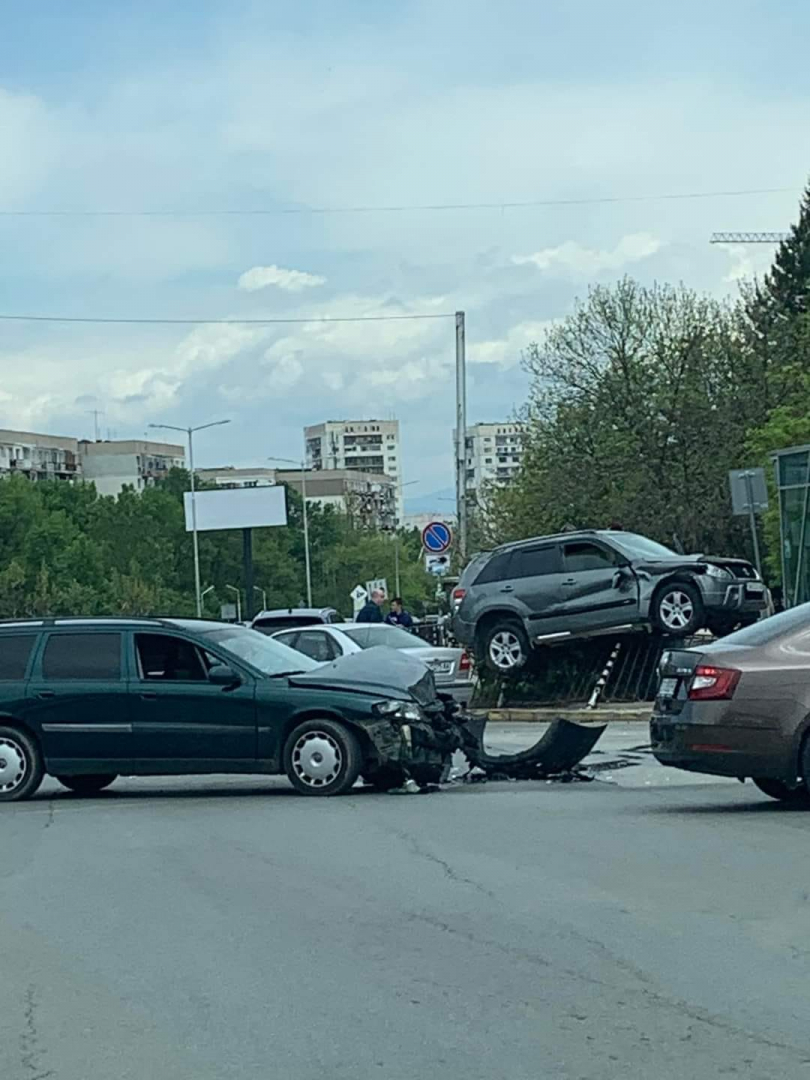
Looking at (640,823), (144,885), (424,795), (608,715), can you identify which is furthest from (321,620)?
(144,885)

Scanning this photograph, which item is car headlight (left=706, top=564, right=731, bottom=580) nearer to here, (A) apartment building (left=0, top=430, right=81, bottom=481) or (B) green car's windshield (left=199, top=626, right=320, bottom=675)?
(B) green car's windshield (left=199, top=626, right=320, bottom=675)

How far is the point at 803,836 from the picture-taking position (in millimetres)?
12312

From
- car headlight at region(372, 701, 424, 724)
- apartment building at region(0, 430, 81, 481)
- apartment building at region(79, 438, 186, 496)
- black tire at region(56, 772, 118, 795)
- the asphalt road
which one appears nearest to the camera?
the asphalt road

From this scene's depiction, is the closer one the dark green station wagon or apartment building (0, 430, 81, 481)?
the dark green station wagon

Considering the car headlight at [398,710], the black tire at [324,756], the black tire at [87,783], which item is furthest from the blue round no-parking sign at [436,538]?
the black tire at [324,756]

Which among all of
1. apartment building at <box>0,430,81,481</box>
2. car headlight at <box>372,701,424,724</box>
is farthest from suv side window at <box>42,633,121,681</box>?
apartment building at <box>0,430,81,481</box>

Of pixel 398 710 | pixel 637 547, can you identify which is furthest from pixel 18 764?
pixel 637 547

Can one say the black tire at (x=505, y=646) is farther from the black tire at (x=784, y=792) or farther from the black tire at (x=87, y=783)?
the black tire at (x=784, y=792)

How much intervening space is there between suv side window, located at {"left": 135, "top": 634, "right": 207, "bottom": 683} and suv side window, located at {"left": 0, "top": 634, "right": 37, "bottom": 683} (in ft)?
3.40

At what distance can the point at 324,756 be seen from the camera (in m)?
16.1

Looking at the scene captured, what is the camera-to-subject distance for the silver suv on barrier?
79.7 feet

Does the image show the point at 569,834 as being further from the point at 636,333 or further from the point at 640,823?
the point at 636,333

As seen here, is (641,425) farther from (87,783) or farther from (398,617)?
(87,783)

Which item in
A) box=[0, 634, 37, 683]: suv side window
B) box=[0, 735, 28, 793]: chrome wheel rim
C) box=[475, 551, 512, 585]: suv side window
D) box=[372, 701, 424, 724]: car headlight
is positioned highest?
box=[475, 551, 512, 585]: suv side window
